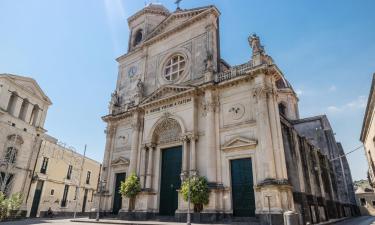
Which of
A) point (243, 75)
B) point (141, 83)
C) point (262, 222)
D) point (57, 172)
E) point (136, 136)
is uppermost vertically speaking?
point (141, 83)

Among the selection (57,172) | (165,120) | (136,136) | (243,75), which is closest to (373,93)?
(243,75)

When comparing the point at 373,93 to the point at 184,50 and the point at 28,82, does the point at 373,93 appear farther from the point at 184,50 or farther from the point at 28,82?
the point at 28,82

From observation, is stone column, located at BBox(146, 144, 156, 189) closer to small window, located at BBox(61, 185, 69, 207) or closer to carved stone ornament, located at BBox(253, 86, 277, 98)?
carved stone ornament, located at BBox(253, 86, 277, 98)

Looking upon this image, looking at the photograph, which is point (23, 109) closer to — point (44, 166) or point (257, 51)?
point (44, 166)

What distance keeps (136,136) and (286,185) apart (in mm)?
12687

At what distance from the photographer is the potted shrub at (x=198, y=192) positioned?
1452 cm

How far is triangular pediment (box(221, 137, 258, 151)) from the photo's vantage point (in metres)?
15.0

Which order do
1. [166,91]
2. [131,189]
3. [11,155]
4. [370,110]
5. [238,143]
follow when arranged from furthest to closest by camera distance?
[11,155], [166,91], [131,189], [238,143], [370,110]

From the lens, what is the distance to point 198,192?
14.6m

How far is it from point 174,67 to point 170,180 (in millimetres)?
10144

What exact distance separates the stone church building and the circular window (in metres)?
0.10

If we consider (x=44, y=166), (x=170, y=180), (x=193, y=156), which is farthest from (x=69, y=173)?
(x=193, y=156)

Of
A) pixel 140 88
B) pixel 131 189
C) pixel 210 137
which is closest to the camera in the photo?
pixel 210 137

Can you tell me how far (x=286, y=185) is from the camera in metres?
12.8
